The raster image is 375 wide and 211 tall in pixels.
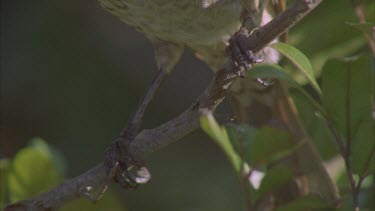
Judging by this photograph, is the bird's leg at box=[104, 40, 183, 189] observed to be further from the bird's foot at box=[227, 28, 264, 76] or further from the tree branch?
the bird's foot at box=[227, 28, 264, 76]

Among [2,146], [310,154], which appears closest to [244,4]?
[310,154]

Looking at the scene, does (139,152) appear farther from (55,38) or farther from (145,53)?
(145,53)

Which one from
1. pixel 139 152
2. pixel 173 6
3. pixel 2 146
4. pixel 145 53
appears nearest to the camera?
pixel 139 152

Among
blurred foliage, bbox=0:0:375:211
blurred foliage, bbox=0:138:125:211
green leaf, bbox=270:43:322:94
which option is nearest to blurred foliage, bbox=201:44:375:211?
green leaf, bbox=270:43:322:94

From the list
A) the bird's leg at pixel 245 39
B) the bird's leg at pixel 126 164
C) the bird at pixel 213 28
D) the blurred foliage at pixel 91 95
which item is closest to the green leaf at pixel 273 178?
the bird's leg at pixel 245 39

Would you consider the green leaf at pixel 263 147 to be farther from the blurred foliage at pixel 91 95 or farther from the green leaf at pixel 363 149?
the blurred foliage at pixel 91 95
